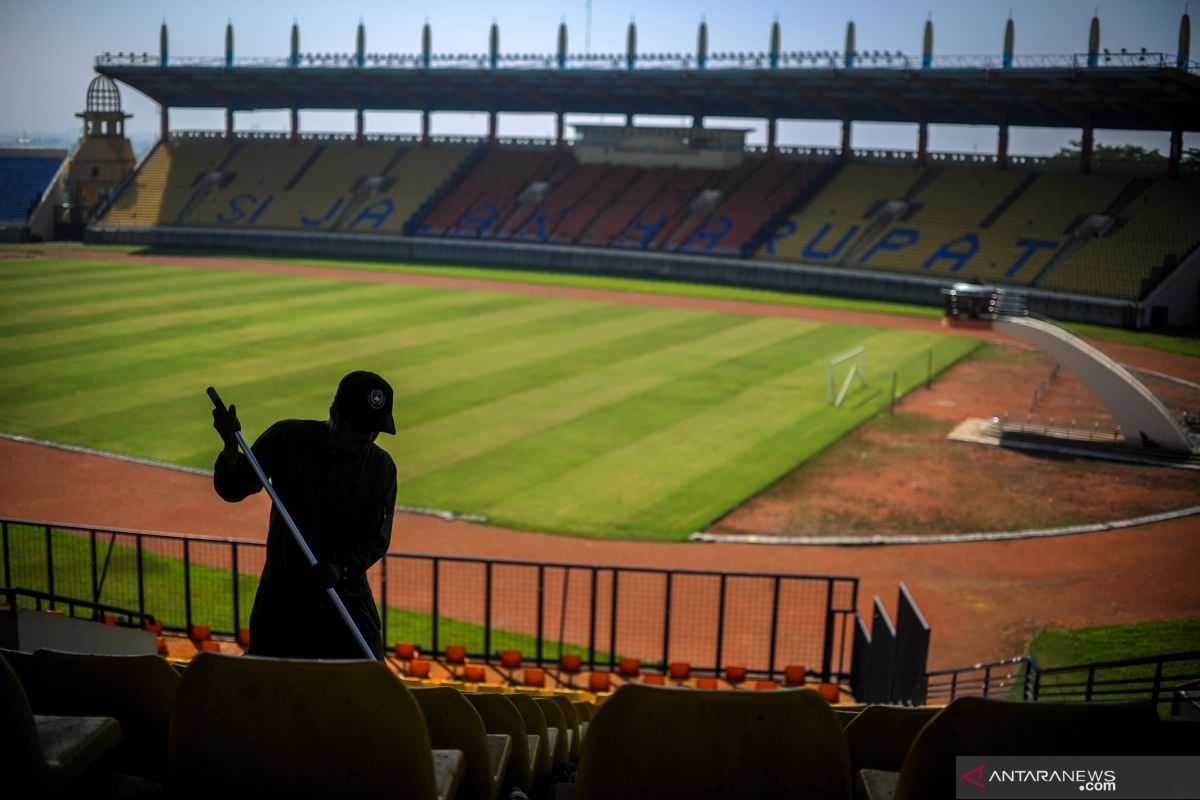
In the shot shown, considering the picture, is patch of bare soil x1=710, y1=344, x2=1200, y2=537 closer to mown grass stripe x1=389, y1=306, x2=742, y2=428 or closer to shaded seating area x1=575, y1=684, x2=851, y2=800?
mown grass stripe x1=389, y1=306, x2=742, y2=428

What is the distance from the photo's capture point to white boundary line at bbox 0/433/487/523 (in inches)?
816

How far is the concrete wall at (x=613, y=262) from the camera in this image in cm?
4784

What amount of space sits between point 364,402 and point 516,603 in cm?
1239

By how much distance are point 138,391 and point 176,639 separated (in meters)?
16.4

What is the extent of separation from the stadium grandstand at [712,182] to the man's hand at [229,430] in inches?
1818

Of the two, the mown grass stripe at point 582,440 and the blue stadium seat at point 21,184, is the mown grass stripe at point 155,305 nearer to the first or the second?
Result: the mown grass stripe at point 582,440

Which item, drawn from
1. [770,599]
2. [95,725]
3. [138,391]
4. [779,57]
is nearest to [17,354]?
[138,391]

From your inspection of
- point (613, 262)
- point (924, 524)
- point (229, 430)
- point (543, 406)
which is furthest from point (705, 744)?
point (613, 262)

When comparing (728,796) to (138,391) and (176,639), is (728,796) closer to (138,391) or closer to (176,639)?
(176,639)

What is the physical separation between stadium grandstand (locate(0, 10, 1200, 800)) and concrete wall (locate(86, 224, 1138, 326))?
0.52ft

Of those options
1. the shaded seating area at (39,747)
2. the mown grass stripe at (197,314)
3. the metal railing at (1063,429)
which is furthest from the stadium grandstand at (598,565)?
the mown grass stripe at (197,314)

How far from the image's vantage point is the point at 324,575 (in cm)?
500

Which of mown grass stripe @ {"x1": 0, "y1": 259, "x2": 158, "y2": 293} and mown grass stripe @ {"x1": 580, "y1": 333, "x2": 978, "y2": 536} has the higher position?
mown grass stripe @ {"x1": 0, "y1": 259, "x2": 158, "y2": 293}

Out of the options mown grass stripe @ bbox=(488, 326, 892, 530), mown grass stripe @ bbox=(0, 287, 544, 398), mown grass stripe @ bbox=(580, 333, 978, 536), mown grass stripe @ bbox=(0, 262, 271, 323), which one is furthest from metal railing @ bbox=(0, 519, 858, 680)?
mown grass stripe @ bbox=(0, 262, 271, 323)
